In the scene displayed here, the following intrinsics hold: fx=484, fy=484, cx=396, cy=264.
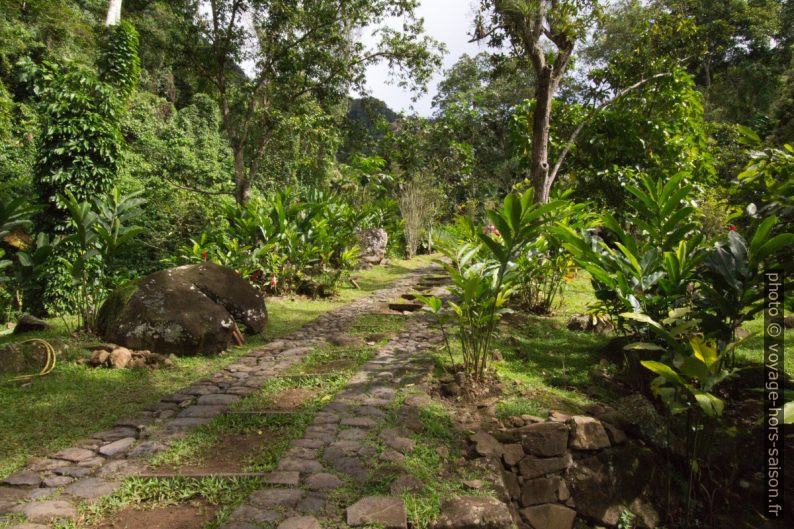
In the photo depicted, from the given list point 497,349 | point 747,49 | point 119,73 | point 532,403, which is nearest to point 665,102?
point 497,349

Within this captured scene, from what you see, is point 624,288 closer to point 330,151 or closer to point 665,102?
point 665,102

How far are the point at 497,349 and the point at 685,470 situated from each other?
1.78 metres

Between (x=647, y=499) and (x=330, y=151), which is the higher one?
(x=330, y=151)

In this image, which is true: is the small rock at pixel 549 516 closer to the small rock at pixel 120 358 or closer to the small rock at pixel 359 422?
the small rock at pixel 359 422

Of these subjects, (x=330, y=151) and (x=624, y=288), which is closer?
(x=624, y=288)

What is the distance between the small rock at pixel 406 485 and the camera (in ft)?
7.77

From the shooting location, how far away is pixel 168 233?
9.33m

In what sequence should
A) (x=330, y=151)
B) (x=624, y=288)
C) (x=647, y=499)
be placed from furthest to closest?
(x=330, y=151)
(x=624, y=288)
(x=647, y=499)

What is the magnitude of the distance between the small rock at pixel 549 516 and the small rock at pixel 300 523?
114 centimetres

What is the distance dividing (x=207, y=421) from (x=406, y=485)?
149cm

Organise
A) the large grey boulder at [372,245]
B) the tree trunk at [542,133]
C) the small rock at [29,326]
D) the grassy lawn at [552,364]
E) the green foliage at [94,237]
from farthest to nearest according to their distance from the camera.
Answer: the large grey boulder at [372,245]
the tree trunk at [542,133]
the small rock at [29,326]
the green foliage at [94,237]
the grassy lawn at [552,364]

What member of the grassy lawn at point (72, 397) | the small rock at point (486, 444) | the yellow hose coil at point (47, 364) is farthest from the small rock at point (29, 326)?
the small rock at point (486, 444)

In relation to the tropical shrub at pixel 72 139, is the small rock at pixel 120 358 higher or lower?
lower

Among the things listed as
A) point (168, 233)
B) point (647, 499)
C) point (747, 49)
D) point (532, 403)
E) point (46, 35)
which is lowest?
point (647, 499)
